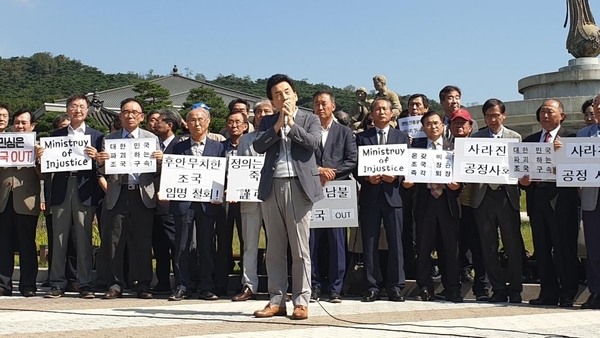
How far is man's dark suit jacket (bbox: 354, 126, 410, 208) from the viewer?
8.46 metres

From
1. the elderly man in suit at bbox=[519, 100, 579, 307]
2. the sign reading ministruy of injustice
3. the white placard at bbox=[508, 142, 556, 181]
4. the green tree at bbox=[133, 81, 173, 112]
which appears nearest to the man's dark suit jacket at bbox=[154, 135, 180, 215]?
the white placard at bbox=[508, 142, 556, 181]

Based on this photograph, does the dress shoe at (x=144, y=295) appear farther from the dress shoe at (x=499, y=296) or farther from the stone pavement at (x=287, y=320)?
the dress shoe at (x=499, y=296)

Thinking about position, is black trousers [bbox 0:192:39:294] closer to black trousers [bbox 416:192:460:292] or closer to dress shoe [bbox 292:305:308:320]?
dress shoe [bbox 292:305:308:320]

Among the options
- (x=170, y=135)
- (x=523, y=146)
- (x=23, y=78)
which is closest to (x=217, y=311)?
(x=170, y=135)

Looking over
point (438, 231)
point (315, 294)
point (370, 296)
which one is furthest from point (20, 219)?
point (438, 231)

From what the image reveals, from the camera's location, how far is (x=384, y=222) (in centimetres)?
849

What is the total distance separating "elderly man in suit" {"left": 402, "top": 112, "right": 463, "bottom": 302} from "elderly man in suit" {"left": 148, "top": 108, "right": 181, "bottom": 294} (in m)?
2.99

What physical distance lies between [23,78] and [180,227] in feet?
249

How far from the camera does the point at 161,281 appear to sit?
9484 mm

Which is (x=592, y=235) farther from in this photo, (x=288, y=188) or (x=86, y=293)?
(x=86, y=293)

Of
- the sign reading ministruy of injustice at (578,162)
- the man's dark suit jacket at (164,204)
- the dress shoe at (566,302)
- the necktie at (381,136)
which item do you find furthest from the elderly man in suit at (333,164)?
the dress shoe at (566,302)

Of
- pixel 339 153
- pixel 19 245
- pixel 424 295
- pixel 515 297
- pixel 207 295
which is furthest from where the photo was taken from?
pixel 19 245

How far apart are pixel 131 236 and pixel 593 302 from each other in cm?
514

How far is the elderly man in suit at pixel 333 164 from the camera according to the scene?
8406 mm
